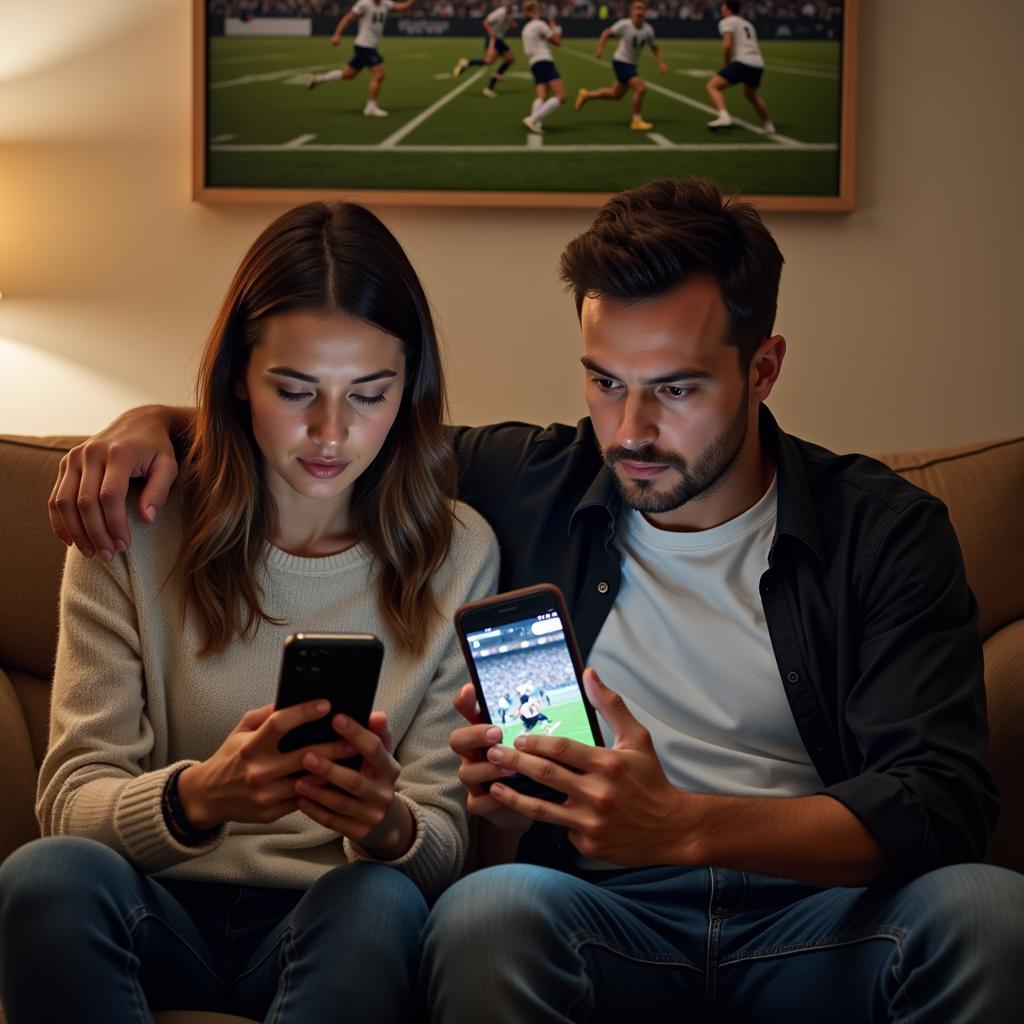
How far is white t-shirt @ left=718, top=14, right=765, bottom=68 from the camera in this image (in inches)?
106

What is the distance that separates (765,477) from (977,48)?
1.47m

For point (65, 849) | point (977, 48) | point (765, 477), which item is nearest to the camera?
point (65, 849)

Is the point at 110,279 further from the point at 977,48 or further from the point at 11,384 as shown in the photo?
the point at 977,48

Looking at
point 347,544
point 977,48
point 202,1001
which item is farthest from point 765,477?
point 977,48

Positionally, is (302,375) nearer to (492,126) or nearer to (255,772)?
(255,772)

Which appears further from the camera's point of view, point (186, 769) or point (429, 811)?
point (429, 811)

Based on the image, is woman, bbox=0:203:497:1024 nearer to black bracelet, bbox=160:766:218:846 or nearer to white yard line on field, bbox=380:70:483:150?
black bracelet, bbox=160:766:218:846

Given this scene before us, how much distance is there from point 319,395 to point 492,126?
1376 mm

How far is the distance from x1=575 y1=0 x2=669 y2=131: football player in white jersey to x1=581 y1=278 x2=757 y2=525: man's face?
1241mm

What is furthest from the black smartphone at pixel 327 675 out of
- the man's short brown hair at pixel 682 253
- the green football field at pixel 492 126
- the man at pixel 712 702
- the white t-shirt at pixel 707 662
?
the green football field at pixel 492 126

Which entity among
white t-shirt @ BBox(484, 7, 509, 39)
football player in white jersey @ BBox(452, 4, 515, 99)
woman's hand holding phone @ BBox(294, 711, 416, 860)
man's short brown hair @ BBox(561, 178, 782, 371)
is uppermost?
white t-shirt @ BBox(484, 7, 509, 39)

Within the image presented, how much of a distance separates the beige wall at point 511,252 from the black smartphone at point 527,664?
1.43 meters

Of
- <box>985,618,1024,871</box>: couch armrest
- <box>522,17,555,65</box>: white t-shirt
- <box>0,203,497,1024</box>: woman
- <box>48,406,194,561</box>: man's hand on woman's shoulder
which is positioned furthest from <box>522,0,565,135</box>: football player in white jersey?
<box>985,618,1024,871</box>: couch armrest

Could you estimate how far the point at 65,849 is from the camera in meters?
1.27
